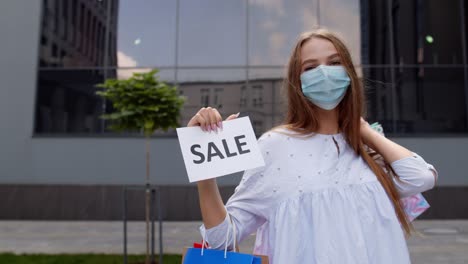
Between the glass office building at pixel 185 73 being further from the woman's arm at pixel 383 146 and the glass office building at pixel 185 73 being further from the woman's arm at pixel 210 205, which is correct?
the woman's arm at pixel 210 205

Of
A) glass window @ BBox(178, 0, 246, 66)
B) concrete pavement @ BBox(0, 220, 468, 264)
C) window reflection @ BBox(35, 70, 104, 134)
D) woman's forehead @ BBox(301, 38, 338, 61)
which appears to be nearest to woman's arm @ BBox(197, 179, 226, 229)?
woman's forehead @ BBox(301, 38, 338, 61)

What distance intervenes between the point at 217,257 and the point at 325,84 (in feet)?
2.58

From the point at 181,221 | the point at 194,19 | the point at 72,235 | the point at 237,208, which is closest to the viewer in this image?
the point at 237,208

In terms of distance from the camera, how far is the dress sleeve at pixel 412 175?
1513 millimetres

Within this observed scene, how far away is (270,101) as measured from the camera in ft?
38.0

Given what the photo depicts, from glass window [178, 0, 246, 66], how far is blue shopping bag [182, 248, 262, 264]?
10.7m

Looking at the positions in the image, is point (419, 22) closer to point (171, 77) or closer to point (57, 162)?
point (171, 77)

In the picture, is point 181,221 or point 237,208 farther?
point 181,221

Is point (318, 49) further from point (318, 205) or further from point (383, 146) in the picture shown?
point (318, 205)

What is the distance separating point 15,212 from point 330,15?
37.0 ft

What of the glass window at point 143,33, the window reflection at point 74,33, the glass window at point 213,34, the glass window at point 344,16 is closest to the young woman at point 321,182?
the glass window at point 213,34

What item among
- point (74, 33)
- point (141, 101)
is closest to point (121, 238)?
point (141, 101)

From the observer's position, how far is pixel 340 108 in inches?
66.2

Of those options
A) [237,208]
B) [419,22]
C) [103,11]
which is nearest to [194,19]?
[103,11]
